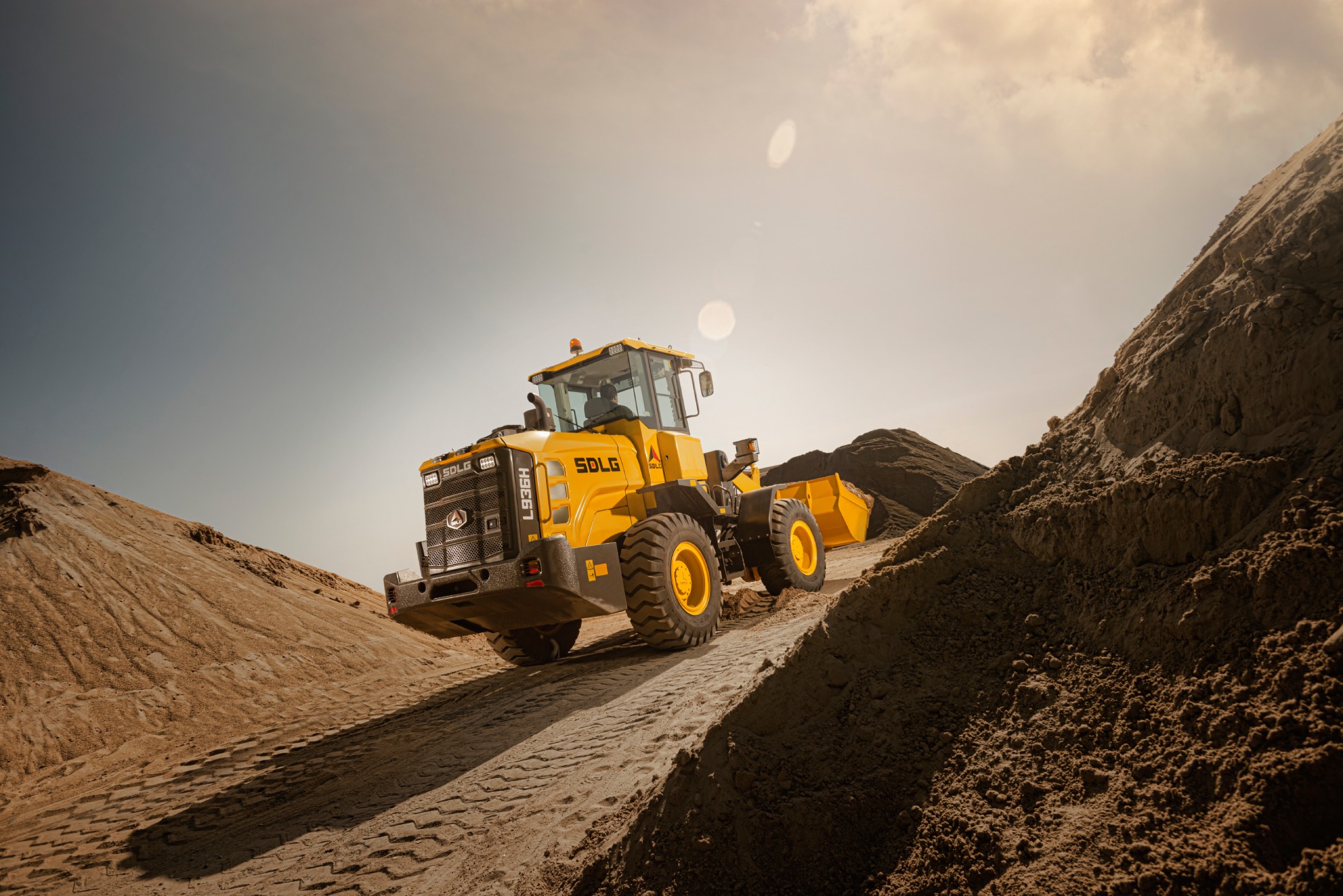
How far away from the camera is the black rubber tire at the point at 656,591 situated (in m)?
7.04

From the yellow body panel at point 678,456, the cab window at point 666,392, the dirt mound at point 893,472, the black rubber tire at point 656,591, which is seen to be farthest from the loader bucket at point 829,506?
the dirt mound at point 893,472

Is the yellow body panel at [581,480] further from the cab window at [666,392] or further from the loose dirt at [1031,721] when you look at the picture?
the loose dirt at [1031,721]

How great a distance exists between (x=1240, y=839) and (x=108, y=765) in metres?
9.76

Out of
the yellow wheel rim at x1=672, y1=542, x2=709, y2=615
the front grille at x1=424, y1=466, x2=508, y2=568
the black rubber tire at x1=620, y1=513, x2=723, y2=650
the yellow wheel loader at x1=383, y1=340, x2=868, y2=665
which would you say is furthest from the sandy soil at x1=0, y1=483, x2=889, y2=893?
the front grille at x1=424, y1=466, x2=508, y2=568

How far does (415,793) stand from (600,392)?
17.4 feet

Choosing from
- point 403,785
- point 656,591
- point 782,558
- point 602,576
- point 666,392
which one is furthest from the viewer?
point 782,558

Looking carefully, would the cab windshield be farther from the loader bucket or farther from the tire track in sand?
the loader bucket

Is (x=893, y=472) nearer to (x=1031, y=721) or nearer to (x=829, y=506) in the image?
(x=829, y=506)

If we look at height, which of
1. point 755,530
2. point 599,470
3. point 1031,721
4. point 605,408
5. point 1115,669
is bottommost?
point 1031,721

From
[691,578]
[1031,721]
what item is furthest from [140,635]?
[1031,721]

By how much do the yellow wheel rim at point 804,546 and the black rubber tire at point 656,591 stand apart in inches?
125

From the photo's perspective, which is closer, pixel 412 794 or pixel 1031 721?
pixel 1031 721

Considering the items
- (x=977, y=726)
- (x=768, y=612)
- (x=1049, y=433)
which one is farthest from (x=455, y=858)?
(x=768, y=612)

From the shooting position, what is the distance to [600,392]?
29.8ft
